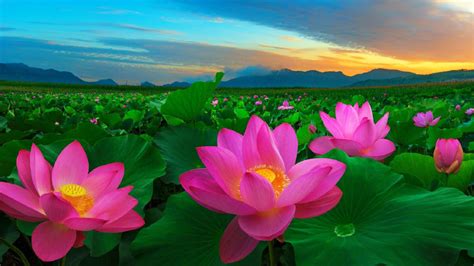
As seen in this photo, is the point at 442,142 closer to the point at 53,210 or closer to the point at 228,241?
the point at 228,241

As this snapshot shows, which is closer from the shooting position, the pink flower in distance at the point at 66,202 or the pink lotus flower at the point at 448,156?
the pink flower in distance at the point at 66,202

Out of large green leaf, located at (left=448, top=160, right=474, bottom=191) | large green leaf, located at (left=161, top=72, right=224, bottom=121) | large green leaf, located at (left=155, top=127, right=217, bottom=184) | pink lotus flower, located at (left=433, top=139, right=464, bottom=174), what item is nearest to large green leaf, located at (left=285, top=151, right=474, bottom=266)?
pink lotus flower, located at (left=433, top=139, right=464, bottom=174)

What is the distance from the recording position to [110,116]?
2.62m

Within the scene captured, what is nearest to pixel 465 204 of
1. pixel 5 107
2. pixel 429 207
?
pixel 429 207

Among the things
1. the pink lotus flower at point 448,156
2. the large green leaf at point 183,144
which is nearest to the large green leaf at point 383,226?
the pink lotus flower at point 448,156

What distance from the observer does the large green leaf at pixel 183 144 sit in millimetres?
1229

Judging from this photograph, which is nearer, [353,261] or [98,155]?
[353,261]

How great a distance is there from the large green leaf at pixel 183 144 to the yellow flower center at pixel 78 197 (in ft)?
1.54

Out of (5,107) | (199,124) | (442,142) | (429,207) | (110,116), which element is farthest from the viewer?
(5,107)

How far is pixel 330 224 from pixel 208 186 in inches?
10.4

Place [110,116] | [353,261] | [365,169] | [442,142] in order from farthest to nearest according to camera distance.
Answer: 1. [110,116]
2. [442,142]
3. [365,169]
4. [353,261]

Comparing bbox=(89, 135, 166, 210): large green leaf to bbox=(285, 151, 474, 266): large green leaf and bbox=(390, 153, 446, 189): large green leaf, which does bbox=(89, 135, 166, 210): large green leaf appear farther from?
bbox=(390, 153, 446, 189): large green leaf

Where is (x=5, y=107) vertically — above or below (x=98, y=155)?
below

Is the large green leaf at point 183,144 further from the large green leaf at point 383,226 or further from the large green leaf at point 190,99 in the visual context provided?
the large green leaf at point 383,226
